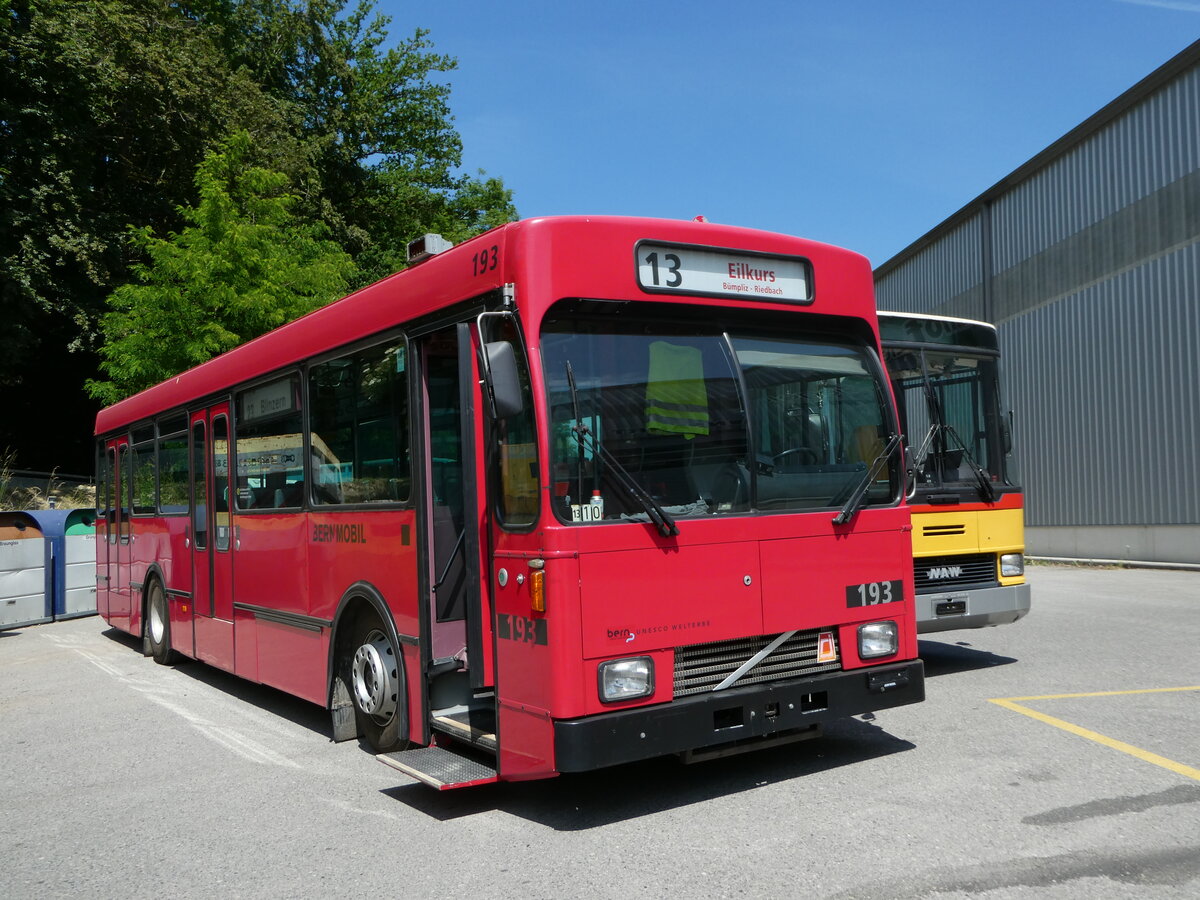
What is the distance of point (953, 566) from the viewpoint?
8727 millimetres

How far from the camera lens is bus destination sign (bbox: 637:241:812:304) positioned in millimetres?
5230

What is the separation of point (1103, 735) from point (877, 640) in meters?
1.83

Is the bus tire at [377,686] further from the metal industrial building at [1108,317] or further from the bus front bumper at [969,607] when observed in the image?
the metal industrial building at [1108,317]

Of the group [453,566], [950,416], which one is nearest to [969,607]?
[950,416]

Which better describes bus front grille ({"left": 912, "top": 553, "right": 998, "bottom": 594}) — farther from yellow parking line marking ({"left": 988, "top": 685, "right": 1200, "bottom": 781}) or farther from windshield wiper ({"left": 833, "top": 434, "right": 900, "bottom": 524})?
windshield wiper ({"left": 833, "top": 434, "right": 900, "bottom": 524})

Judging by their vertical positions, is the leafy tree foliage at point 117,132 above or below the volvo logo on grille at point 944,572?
above

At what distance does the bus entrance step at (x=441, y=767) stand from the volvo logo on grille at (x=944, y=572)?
15.2ft

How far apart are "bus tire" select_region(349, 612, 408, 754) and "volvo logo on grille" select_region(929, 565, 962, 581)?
4.67 metres

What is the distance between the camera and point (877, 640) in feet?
18.7

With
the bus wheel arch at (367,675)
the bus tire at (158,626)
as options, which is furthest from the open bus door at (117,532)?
the bus wheel arch at (367,675)

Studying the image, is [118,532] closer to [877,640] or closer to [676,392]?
[676,392]

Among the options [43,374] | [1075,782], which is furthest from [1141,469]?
[43,374]

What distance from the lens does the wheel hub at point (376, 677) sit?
6.18m

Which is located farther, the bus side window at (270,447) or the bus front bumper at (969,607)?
the bus front bumper at (969,607)
